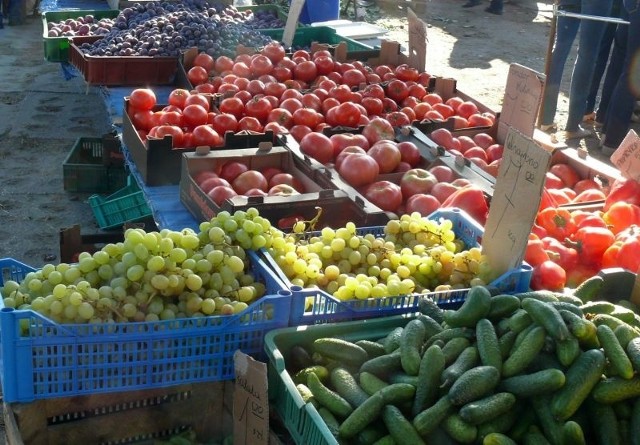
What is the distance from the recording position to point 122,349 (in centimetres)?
229

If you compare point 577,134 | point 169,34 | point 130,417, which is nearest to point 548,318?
point 130,417

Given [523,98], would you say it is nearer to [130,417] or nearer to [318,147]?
[318,147]

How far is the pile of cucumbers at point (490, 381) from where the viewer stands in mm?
2041

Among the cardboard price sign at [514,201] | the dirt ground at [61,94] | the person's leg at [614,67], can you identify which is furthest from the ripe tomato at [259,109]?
the person's leg at [614,67]

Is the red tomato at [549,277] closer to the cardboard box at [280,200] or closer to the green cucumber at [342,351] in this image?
the cardboard box at [280,200]

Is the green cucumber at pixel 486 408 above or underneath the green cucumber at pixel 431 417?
above

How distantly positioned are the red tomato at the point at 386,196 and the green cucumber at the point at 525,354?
1445 millimetres

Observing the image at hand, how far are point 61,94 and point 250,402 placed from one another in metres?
6.62

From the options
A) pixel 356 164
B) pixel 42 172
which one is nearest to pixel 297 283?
pixel 356 164

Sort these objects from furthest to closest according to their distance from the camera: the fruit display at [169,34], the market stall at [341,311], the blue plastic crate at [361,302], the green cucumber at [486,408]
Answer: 1. the fruit display at [169,34]
2. the blue plastic crate at [361,302]
3. the market stall at [341,311]
4. the green cucumber at [486,408]

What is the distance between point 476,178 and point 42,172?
3.83 meters

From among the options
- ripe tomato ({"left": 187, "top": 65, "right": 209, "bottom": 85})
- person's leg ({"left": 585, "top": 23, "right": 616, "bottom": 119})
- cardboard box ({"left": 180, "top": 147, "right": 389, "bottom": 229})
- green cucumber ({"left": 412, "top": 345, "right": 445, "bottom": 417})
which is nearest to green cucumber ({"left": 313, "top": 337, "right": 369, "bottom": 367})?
green cucumber ({"left": 412, "top": 345, "right": 445, "bottom": 417})

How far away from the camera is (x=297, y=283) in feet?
8.55

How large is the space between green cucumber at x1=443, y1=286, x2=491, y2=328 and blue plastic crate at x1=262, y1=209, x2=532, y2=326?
27cm
